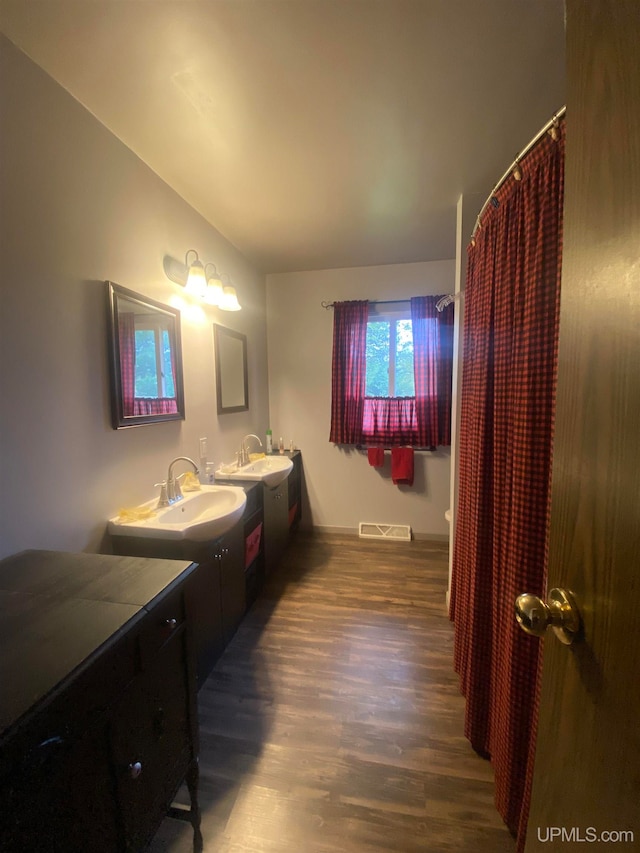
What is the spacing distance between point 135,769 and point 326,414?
276cm

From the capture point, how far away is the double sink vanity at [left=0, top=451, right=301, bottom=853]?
58cm

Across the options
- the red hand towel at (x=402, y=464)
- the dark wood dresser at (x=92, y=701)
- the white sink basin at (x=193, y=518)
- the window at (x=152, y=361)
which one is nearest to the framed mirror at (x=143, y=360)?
the window at (x=152, y=361)

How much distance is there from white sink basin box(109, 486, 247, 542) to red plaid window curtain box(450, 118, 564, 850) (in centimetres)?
108

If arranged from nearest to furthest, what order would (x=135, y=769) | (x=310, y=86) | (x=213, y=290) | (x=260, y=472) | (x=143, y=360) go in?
(x=135, y=769)
(x=310, y=86)
(x=143, y=360)
(x=213, y=290)
(x=260, y=472)

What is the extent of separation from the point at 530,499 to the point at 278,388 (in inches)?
108

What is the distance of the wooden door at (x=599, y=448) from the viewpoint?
0.40 meters

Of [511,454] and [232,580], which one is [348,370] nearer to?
[232,580]

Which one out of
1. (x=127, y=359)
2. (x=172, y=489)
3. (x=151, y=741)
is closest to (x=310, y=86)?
(x=127, y=359)

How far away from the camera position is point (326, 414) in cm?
335

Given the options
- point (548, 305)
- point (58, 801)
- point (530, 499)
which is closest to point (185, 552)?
point (58, 801)

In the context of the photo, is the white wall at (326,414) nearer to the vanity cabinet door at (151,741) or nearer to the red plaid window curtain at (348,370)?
the red plaid window curtain at (348,370)

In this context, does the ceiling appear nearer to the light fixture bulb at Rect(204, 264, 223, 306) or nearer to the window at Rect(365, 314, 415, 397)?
the light fixture bulb at Rect(204, 264, 223, 306)

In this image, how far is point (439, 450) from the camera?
10.2ft

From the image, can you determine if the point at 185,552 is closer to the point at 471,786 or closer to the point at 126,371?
the point at 126,371
